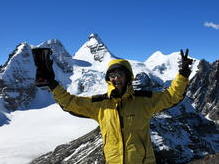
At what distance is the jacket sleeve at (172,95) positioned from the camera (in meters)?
10.7

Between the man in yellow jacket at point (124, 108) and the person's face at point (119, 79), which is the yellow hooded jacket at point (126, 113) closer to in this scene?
the man in yellow jacket at point (124, 108)

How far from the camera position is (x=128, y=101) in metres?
10.8

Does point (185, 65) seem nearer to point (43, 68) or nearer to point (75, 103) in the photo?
point (75, 103)

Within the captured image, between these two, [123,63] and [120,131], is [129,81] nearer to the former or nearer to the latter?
[123,63]

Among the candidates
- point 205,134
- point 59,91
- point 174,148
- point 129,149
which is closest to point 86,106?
point 59,91

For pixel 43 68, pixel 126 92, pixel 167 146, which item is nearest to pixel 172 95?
pixel 126 92

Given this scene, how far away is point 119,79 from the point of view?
10.8 meters

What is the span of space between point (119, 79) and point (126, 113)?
2.55ft

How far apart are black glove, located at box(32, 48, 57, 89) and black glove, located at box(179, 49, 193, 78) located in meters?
2.91

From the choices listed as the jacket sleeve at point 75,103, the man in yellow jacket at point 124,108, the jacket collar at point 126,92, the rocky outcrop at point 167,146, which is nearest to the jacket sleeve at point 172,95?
the man in yellow jacket at point 124,108

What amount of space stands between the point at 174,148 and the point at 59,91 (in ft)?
383

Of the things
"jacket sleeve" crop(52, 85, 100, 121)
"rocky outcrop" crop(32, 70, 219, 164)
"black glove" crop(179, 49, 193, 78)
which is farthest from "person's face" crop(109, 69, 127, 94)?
"rocky outcrop" crop(32, 70, 219, 164)

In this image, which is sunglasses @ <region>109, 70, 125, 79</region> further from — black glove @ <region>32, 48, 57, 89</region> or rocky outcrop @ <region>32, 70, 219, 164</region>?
rocky outcrop @ <region>32, 70, 219, 164</region>

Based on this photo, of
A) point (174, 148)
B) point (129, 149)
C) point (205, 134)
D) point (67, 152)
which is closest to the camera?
point (129, 149)
